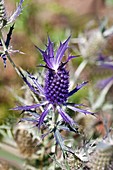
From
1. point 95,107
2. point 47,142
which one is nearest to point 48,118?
point 47,142

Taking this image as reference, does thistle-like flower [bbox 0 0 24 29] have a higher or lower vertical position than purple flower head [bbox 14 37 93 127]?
higher

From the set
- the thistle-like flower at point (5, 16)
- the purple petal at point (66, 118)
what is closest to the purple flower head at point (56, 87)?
the purple petal at point (66, 118)

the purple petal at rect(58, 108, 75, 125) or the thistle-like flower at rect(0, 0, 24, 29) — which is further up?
the thistle-like flower at rect(0, 0, 24, 29)

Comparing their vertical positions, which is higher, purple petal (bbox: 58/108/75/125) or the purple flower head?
the purple flower head

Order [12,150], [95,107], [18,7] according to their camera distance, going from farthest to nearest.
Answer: [95,107]
[12,150]
[18,7]

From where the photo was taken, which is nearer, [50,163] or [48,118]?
[48,118]

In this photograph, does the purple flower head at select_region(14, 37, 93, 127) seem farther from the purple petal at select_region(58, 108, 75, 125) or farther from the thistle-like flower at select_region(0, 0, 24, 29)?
the thistle-like flower at select_region(0, 0, 24, 29)

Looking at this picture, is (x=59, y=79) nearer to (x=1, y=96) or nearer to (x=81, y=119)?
(x=81, y=119)

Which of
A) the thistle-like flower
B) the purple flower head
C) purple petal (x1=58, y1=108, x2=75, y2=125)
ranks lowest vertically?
purple petal (x1=58, y1=108, x2=75, y2=125)

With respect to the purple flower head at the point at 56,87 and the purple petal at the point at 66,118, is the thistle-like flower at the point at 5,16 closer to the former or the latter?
the purple flower head at the point at 56,87

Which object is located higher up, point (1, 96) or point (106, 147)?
point (106, 147)

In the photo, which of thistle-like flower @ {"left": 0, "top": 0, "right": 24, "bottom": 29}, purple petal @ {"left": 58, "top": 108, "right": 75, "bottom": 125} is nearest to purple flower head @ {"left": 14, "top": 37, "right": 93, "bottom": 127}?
purple petal @ {"left": 58, "top": 108, "right": 75, "bottom": 125}
